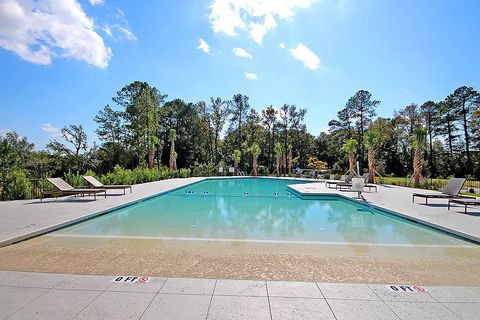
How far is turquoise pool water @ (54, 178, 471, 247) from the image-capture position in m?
5.51

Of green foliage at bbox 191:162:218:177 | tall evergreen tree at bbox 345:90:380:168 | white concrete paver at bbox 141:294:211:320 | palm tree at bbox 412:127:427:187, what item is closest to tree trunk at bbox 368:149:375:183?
palm tree at bbox 412:127:427:187

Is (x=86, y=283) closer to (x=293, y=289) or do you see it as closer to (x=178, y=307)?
(x=178, y=307)

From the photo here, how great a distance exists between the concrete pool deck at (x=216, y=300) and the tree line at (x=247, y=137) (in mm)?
22068

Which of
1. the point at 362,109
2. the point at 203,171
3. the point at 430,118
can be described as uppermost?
the point at 362,109

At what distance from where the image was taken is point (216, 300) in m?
2.54

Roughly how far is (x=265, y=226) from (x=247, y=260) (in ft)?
8.99

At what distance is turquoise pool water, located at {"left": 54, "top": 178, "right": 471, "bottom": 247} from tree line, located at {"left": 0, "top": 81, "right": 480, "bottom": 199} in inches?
663

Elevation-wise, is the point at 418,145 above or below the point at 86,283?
above

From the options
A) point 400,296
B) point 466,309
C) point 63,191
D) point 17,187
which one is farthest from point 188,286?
point 17,187

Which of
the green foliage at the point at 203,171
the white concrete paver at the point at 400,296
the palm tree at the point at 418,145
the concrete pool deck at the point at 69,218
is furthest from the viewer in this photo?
the green foliage at the point at 203,171

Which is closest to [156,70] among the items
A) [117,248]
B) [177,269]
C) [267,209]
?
[267,209]

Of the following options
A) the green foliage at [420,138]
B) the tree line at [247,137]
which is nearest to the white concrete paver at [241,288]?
the green foliage at [420,138]

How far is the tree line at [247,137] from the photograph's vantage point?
28.3 metres

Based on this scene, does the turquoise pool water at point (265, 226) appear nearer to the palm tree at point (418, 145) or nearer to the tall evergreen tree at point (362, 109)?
the palm tree at point (418, 145)
